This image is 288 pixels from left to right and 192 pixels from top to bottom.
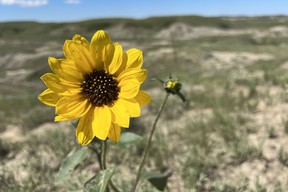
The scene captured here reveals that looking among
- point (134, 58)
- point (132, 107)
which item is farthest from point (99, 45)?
point (132, 107)

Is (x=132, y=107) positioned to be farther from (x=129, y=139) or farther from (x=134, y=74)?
(x=129, y=139)

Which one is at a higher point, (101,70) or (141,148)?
(101,70)

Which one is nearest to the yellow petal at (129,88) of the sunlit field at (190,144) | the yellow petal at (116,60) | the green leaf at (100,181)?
the yellow petal at (116,60)

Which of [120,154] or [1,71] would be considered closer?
[120,154]

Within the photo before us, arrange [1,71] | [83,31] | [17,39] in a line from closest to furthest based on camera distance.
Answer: [1,71], [17,39], [83,31]

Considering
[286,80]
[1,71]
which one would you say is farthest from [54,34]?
[286,80]

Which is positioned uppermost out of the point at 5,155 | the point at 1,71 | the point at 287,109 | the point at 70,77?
the point at 70,77

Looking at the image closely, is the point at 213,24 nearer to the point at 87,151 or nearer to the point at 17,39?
the point at 17,39
